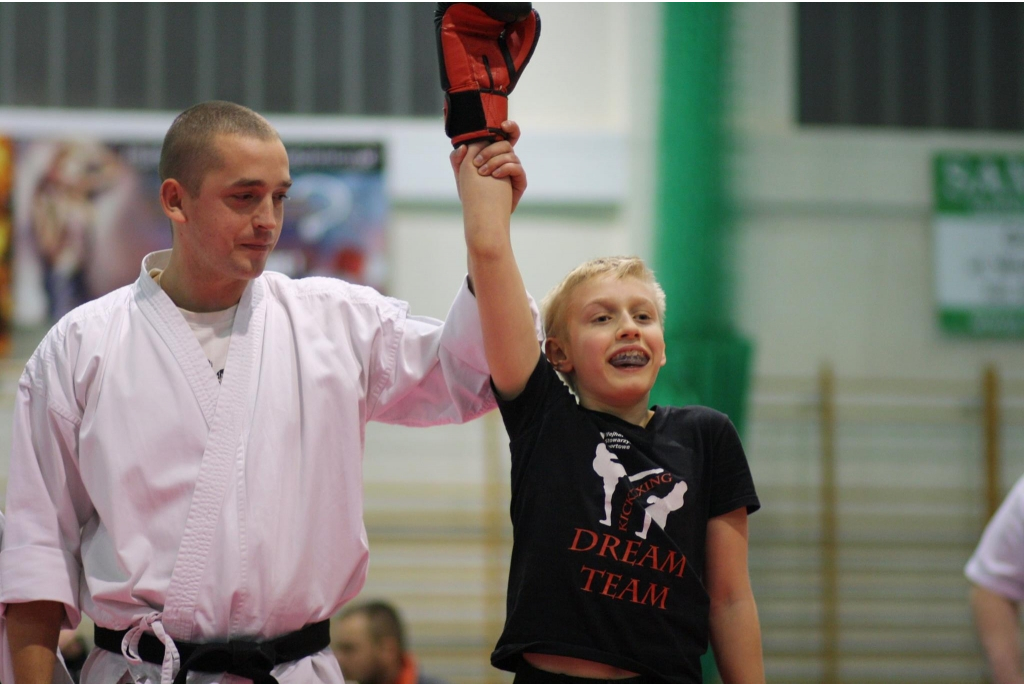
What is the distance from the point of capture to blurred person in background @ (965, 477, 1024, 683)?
7.68ft

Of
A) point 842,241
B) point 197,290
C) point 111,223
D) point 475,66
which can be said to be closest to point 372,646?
point 197,290

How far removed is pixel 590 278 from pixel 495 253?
258 millimetres

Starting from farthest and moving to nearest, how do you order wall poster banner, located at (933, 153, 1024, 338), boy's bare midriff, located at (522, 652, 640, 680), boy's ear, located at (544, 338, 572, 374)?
wall poster banner, located at (933, 153, 1024, 338) → boy's ear, located at (544, 338, 572, 374) → boy's bare midriff, located at (522, 652, 640, 680)

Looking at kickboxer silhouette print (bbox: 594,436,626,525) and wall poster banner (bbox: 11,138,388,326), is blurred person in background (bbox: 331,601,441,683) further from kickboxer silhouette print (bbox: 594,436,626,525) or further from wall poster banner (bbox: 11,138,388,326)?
kickboxer silhouette print (bbox: 594,436,626,525)

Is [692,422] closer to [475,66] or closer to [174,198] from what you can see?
[475,66]

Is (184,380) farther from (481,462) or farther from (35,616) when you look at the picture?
(481,462)

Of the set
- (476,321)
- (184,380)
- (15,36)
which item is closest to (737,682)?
(476,321)

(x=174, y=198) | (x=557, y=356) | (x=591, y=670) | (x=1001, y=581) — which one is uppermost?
(x=174, y=198)

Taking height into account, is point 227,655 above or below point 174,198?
below

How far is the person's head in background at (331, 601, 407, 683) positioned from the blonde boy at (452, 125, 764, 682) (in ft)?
7.13

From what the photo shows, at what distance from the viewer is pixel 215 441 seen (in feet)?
5.14

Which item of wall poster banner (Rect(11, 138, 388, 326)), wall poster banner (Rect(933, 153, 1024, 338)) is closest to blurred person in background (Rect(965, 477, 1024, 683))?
wall poster banner (Rect(933, 153, 1024, 338))

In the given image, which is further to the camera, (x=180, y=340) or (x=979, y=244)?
(x=979, y=244)

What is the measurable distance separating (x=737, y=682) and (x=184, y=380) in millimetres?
1030
